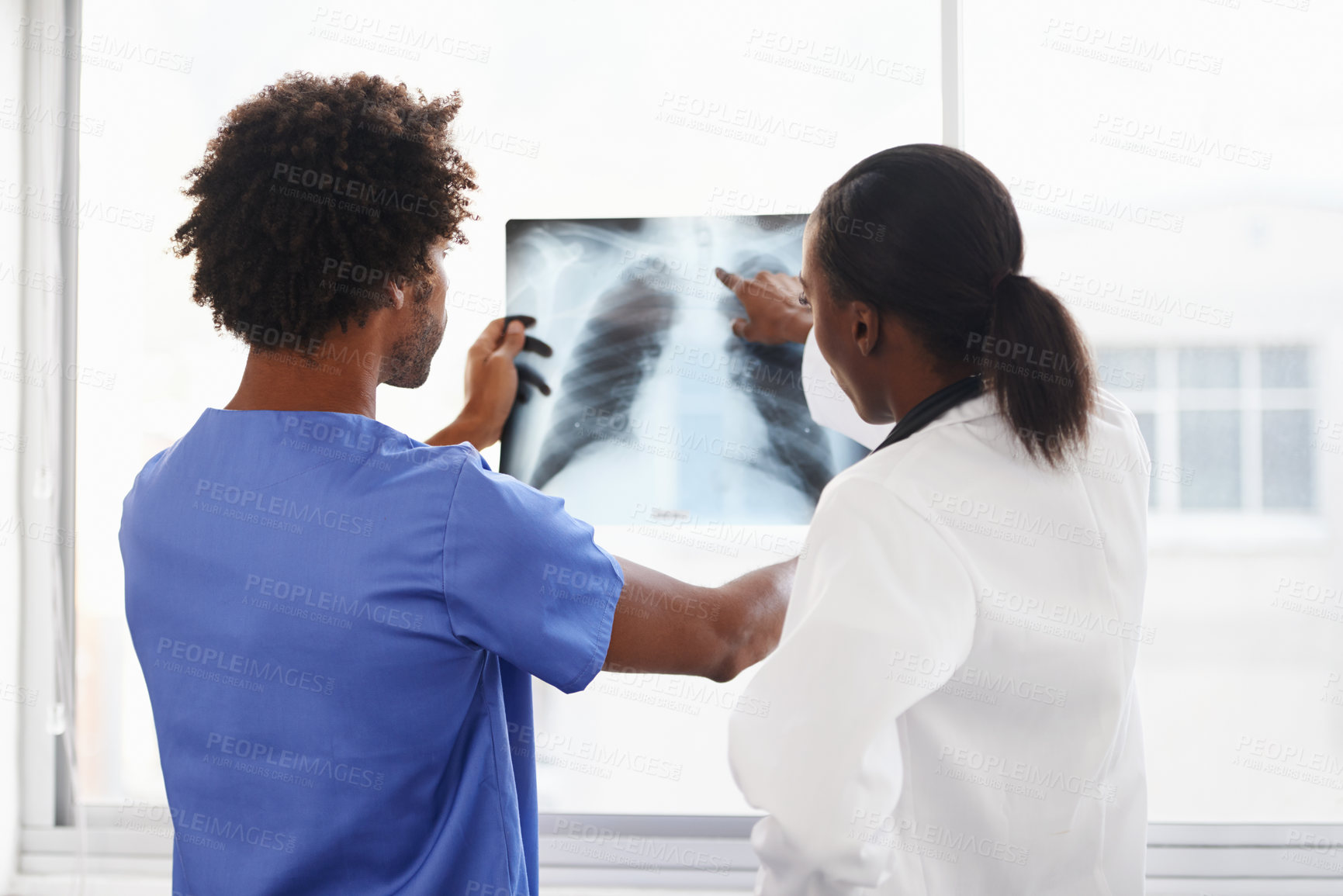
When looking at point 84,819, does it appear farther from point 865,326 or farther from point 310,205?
point 865,326

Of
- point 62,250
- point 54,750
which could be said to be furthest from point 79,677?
point 62,250

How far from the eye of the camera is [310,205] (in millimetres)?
831

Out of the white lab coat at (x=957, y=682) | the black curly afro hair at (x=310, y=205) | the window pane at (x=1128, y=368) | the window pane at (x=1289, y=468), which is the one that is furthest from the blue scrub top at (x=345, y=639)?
the window pane at (x=1289, y=468)

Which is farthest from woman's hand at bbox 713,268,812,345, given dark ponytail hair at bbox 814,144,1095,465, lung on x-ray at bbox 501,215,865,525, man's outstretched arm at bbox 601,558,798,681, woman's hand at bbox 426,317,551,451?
dark ponytail hair at bbox 814,144,1095,465

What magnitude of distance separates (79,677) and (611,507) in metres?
1.02

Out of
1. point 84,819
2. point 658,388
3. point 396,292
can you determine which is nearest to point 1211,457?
point 658,388

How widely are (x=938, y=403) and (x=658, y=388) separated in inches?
27.6

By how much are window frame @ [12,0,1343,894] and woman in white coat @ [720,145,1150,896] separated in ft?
2.48

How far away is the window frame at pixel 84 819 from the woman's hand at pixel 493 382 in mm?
673

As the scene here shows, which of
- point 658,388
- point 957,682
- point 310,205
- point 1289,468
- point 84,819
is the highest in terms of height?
point 310,205

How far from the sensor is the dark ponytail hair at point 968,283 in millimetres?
726

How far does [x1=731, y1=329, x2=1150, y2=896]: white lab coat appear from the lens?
673mm

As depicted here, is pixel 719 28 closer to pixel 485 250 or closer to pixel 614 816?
pixel 485 250

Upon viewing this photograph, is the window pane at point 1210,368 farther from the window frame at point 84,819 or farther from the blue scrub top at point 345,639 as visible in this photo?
the blue scrub top at point 345,639
